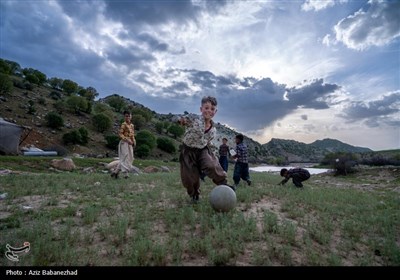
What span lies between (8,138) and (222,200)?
24732 mm

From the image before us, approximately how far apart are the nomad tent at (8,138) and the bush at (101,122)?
2455 centimetres

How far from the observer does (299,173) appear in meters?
11.9

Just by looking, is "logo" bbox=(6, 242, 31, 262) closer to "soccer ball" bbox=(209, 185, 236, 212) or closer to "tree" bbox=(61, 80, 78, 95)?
"soccer ball" bbox=(209, 185, 236, 212)

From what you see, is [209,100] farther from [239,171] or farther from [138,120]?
[138,120]

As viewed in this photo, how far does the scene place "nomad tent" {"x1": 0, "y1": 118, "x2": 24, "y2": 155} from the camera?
2353 centimetres

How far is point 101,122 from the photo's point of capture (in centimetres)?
4928

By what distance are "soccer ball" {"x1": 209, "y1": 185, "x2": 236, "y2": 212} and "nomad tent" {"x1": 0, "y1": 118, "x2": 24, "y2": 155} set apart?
954 inches

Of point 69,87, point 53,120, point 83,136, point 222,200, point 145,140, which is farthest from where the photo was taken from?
point 69,87

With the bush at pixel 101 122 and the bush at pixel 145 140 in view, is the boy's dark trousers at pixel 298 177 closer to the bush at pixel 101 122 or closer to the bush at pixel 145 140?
the bush at pixel 145 140

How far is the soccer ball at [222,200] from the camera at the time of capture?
5668 millimetres

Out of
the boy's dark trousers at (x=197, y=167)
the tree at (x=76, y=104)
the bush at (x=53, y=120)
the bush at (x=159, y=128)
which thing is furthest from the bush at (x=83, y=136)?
the boy's dark trousers at (x=197, y=167)

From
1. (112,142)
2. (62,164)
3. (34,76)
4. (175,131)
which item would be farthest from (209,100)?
(34,76)

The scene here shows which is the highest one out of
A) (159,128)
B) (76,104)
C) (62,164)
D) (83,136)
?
(76,104)
